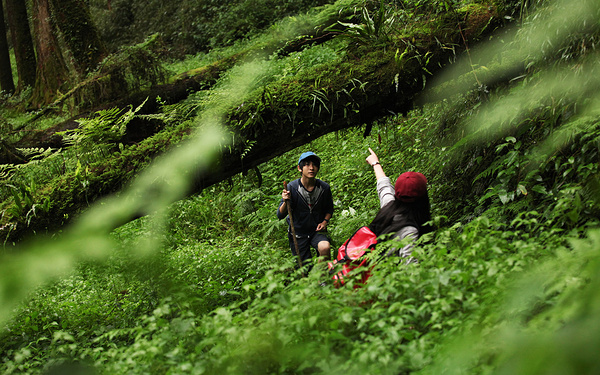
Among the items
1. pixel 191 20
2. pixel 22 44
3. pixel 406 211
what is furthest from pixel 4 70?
pixel 406 211

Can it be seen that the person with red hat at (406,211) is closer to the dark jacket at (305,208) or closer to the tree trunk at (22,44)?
the dark jacket at (305,208)

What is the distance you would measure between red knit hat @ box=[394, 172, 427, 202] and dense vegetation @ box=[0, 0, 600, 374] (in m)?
→ 0.42

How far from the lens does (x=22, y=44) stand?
18.4 m

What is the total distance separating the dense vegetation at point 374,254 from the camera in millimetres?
1715

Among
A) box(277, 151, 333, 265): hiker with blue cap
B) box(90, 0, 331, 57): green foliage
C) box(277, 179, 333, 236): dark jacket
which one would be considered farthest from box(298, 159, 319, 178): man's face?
box(90, 0, 331, 57): green foliage

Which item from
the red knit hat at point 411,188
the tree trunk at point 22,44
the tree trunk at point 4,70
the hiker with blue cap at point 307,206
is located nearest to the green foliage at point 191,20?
the tree trunk at point 4,70

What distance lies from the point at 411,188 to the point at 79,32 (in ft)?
39.0

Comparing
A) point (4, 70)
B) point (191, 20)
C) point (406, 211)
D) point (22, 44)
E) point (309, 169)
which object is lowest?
point (406, 211)

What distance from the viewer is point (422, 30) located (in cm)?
526

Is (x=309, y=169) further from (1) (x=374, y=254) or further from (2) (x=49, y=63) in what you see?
(2) (x=49, y=63)

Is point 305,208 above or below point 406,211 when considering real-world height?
below

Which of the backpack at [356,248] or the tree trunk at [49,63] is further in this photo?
the tree trunk at [49,63]

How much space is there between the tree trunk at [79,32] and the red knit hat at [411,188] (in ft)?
36.2

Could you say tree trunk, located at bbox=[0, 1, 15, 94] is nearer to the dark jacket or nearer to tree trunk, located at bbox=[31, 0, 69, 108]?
tree trunk, located at bbox=[31, 0, 69, 108]
